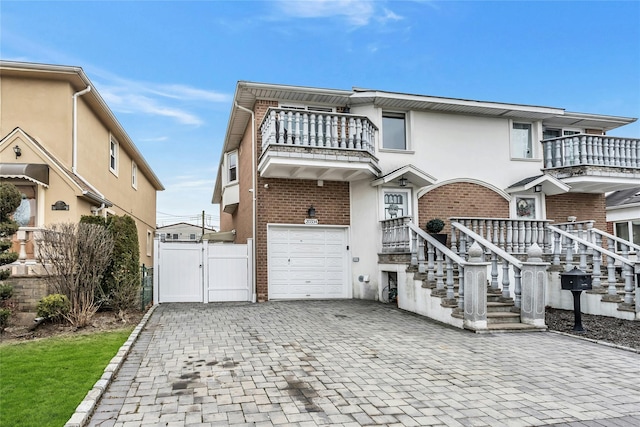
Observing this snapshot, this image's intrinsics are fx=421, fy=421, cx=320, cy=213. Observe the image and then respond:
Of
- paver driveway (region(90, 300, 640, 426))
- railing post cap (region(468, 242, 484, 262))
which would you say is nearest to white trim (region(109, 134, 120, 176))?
paver driveway (region(90, 300, 640, 426))

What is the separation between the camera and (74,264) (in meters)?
8.80

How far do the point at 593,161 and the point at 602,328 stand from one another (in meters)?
7.47

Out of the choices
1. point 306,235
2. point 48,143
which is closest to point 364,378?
point 306,235

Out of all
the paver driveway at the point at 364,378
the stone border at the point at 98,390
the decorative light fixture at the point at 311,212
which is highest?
the decorative light fixture at the point at 311,212

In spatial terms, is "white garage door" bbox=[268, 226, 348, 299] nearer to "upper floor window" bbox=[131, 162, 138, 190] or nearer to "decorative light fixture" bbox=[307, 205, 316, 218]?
"decorative light fixture" bbox=[307, 205, 316, 218]

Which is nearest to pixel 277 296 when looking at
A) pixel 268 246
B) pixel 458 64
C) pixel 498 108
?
pixel 268 246

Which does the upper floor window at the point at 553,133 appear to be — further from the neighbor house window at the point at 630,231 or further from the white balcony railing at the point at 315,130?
the white balcony railing at the point at 315,130

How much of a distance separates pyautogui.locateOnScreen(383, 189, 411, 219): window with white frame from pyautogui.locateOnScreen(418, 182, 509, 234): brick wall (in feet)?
1.59

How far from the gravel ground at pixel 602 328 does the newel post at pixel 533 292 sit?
59cm

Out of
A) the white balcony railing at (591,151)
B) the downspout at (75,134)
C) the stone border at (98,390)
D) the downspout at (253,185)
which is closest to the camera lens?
the stone border at (98,390)

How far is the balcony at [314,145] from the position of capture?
39.2 ft

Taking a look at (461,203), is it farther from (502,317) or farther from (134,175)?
(134,175)

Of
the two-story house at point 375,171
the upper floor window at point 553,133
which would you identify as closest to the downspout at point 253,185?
the two-story house at point 375,171

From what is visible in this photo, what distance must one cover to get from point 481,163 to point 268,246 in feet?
25.7
